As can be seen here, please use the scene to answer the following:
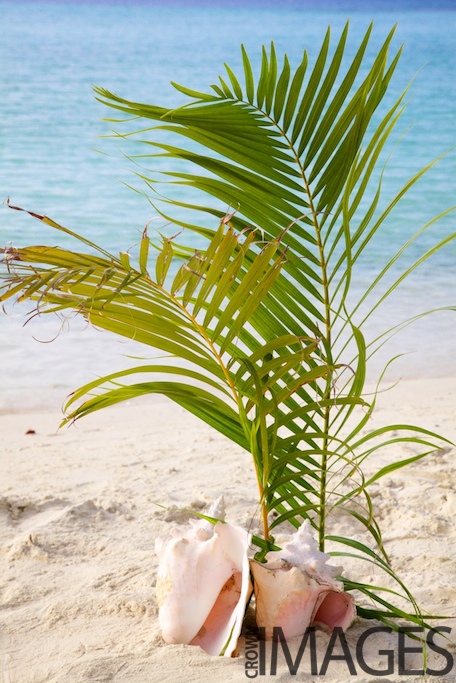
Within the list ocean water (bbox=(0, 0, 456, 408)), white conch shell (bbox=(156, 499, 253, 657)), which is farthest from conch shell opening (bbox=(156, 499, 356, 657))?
ocean water (bbox=(0, 0, 456, 408))

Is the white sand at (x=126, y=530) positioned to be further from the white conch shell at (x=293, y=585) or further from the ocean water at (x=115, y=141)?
the ocean water at (x=115, y=141)

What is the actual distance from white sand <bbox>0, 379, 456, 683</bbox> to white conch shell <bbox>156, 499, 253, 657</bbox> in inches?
1.4

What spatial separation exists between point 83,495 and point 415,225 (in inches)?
190

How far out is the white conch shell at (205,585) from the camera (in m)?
1.24

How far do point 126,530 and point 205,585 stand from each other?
614 mm

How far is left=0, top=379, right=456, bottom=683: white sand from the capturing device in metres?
1.27

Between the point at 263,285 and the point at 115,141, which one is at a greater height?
the point at 115,141

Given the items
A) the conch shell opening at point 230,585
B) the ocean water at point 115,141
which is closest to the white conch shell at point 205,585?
the conch shell opening at point 230,585

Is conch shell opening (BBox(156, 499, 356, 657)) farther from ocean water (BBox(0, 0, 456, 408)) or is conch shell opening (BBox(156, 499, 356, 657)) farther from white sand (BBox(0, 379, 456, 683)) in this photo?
ocean water (BBox(0, 0, 456, 408))

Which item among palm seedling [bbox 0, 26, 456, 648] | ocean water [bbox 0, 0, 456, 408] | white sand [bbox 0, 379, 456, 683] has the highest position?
ocean water [bbox 0, 0, 456, 408]

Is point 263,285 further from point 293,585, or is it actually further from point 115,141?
point 115,141

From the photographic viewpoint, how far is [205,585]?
1240 millimetres

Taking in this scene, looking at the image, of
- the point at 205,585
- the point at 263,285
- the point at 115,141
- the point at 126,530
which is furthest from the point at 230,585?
the point at 115,141

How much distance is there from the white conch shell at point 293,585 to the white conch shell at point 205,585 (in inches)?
1.3
